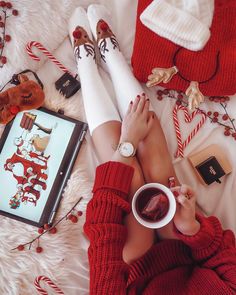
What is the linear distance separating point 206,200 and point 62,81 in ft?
1.92

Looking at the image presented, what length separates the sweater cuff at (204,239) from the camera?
3.03 ft

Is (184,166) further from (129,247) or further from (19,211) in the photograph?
(19,211)

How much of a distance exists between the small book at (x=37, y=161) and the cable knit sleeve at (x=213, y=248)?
42cm

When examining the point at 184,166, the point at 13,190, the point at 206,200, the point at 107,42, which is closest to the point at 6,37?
the point at 107,42

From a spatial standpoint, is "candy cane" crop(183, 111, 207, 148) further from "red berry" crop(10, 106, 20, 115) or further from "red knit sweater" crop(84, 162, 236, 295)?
"red berry" crop(10, 106, 20, 115)

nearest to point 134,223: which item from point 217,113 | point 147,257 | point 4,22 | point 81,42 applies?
point 147,257

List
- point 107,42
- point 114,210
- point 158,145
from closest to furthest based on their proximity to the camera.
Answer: point 114,210
point 158,145
point 107,42

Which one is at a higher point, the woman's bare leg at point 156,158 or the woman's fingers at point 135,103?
the woman's fingers at point 135,103

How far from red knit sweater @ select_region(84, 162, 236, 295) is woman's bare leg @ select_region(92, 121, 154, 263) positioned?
30 mm

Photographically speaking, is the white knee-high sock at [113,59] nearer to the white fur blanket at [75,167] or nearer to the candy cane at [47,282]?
the white fur blanket at [75,167]

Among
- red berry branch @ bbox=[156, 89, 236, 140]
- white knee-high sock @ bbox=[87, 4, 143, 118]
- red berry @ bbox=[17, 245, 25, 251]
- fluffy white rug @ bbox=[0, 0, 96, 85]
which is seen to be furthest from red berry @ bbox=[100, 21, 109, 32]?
red berry @ bbox=[17, 245, 25, 251]

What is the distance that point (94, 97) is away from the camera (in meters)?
1.16

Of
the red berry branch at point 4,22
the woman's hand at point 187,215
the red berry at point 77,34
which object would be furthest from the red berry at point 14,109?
the woman's hand at point 187,215

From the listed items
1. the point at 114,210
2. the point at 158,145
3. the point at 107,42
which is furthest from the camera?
the point at 107,42
